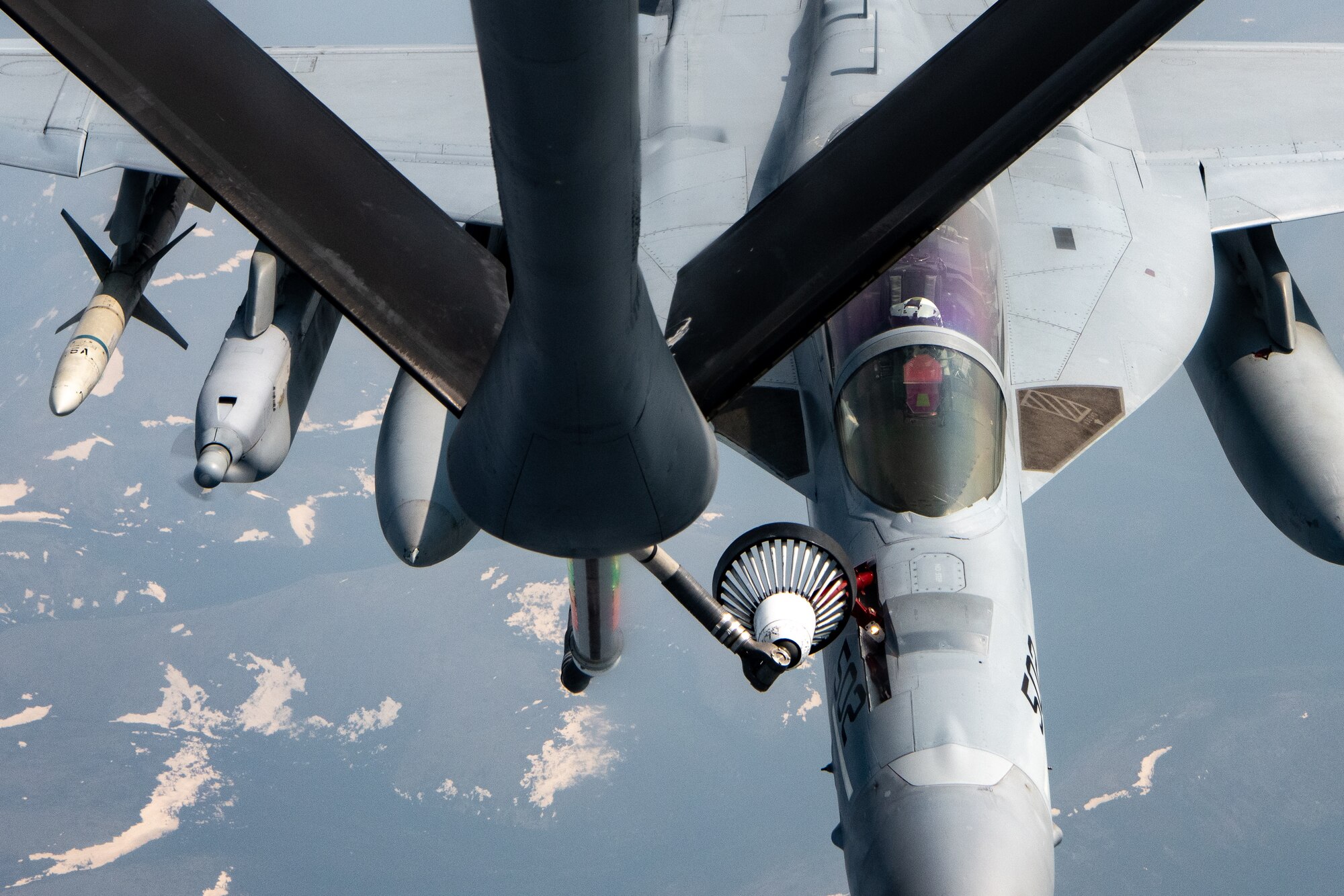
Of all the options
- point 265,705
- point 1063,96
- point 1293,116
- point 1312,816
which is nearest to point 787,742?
point 1312,816

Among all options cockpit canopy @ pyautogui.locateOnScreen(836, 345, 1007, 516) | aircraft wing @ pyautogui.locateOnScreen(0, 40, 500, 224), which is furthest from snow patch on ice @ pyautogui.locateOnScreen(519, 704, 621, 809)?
cockpit canopy @ pyautogui.locateOnScreen(836, 345, 1007, 516)

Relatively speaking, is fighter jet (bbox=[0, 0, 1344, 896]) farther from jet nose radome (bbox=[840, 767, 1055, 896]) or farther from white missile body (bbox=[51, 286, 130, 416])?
white missile body (bbox=[51, 286, 130, 416])

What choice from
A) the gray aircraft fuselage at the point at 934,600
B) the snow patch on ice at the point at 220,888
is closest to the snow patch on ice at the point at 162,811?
the snow patch on ice at the point at 220,888

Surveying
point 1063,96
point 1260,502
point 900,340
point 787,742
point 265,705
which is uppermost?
point 265,705

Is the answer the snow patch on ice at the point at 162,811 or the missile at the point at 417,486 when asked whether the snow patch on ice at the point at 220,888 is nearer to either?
the snow patch on ice at the point at 162,811

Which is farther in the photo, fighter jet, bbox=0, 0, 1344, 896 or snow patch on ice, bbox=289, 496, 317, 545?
snow patch on ice, bbox=289, 496, 317, 545

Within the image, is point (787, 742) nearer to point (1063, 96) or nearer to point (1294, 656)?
point (1294, 656)
